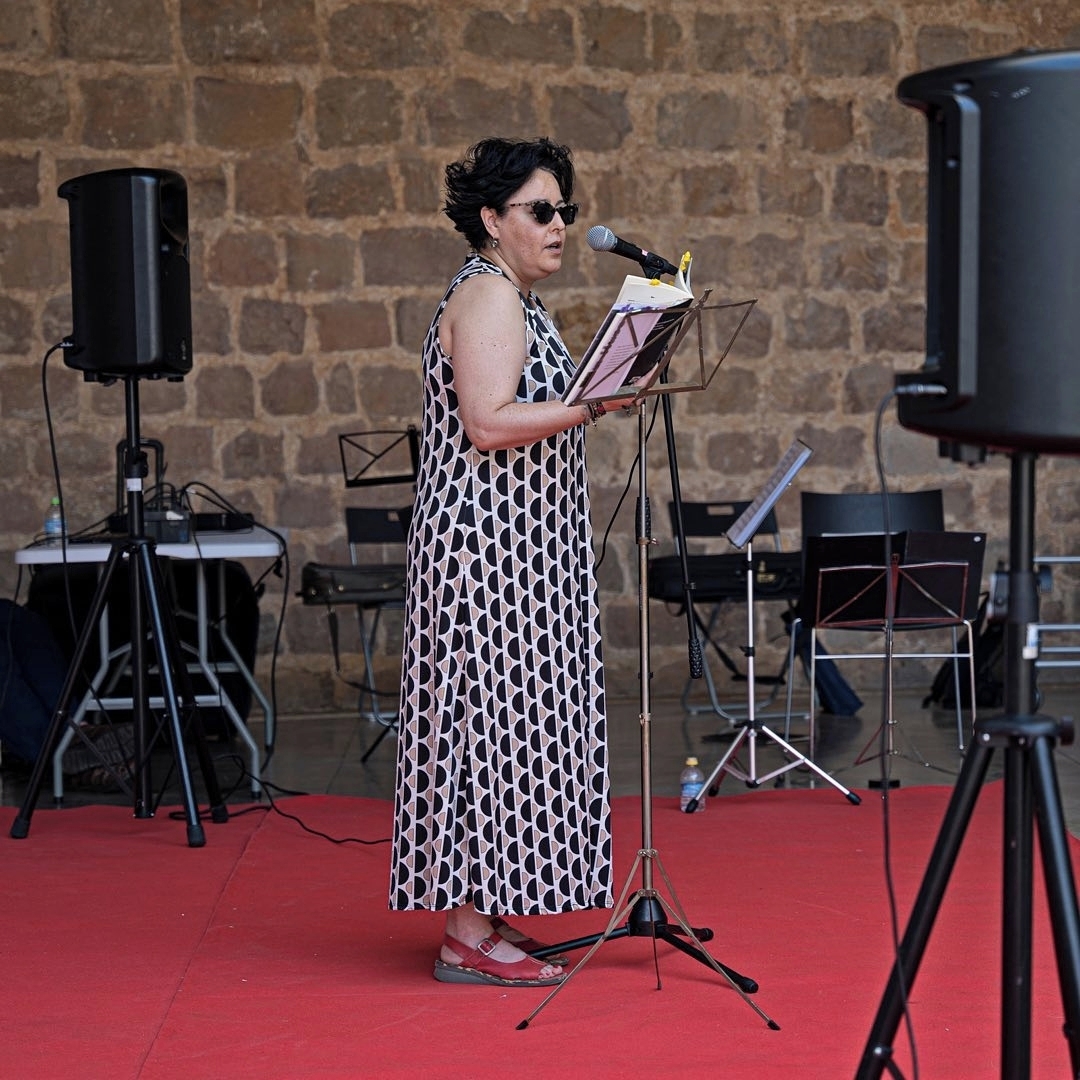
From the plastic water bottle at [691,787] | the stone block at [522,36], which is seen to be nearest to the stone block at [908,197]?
the stone block at [522,36]

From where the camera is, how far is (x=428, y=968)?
3137 millimetres

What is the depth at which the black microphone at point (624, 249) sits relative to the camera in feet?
8.64

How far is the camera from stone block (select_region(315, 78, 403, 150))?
23.1ft

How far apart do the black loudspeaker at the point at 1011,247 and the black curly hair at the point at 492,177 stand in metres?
1.43

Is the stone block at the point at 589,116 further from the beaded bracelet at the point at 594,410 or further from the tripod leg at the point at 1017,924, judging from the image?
the tripod leg at the point at 1017,924

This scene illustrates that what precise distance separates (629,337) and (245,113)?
4899mm

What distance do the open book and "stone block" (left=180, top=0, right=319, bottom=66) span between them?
480 centimetres

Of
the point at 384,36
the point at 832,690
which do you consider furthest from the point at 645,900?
the point at 384,36

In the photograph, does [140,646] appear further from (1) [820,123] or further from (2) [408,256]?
(1) [820,123]

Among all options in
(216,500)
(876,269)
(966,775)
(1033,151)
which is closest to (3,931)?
(966,775)

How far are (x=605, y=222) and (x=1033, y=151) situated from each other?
5795mm

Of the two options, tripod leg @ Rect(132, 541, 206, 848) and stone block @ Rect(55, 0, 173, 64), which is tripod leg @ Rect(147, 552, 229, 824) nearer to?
tripod leg @ Rect(132, 541, 206, 848)

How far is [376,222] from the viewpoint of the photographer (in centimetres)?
711

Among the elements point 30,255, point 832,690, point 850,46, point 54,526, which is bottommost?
point 832,690
